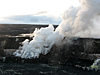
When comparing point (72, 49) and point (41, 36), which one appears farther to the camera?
point (41, 36)

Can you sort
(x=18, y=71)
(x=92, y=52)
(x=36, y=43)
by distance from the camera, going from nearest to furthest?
1. (x=18, y=71)
2. (x=92, y=52)
3. (x=36, y=43)

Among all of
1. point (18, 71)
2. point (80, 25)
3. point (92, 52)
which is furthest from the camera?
point (80, 25)

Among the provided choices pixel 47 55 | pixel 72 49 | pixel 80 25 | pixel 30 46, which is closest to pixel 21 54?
pixel 30 46

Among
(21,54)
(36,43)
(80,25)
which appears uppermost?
(80,25)

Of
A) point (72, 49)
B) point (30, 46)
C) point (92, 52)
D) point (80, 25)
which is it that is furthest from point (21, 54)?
point (80, 25)

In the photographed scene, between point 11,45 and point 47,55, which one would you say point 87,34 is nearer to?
point 47,55

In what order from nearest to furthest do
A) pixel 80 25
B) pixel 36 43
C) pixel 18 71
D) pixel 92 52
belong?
pixel 18 71
pixel 92 52
pixel 36 43
pixel 80 25

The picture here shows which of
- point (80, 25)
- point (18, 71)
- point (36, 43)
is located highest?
point (80, 25)

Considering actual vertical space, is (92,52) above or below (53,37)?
below

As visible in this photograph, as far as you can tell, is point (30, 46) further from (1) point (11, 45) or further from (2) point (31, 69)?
(2) point (31, 69)
